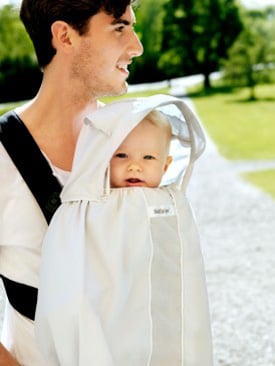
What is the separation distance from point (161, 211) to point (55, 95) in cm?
32

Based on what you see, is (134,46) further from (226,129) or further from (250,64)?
(250,64)

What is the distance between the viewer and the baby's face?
60.1 inches

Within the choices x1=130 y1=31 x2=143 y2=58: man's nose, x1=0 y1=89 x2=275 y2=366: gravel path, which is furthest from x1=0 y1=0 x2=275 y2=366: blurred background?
x1=130 y1=31 x2=143 y2=58: man's nose

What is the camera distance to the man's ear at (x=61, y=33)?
1539mm

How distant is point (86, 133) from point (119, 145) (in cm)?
7

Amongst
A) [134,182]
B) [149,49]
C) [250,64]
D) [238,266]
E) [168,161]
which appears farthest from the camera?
[149,49]

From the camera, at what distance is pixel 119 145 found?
1524 millimetres

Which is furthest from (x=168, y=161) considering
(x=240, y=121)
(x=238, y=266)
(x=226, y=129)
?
(x=240, y=121)

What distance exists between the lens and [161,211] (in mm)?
1479

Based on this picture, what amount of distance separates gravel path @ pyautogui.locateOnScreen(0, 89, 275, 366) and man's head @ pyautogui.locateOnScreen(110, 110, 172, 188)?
1.38 feet

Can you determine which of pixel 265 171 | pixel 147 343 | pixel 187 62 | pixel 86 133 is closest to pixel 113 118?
pixel 86 133

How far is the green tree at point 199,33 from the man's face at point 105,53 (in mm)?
42970

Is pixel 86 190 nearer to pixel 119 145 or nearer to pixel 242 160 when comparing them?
pixel 119 145

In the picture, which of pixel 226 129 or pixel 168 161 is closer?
pixel 168 161
